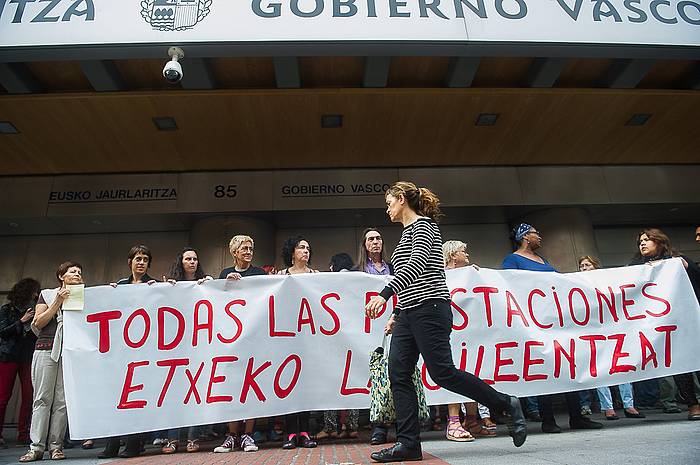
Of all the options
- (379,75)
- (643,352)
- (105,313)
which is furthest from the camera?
(379,75)

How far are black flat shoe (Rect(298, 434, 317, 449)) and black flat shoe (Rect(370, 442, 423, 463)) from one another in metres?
1.25

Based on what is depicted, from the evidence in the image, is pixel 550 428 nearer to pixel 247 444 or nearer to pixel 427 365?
pixel 427 365

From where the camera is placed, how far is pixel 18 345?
5016 mm

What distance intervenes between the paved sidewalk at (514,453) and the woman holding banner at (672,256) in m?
0.24

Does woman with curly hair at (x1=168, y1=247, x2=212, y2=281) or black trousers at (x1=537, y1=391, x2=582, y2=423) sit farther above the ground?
woman with curly hair at (x1=168, y1=247, x2=212, y2=281)

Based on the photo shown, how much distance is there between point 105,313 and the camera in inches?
146

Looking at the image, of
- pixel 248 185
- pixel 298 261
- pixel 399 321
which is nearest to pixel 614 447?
pixel 399 321

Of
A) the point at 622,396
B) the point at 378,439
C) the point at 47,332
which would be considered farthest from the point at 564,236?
the point at 47,332

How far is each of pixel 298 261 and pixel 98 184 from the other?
16.3 feet

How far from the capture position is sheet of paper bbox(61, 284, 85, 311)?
367 centimetres

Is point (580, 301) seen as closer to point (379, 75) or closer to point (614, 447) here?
point (614, 447)

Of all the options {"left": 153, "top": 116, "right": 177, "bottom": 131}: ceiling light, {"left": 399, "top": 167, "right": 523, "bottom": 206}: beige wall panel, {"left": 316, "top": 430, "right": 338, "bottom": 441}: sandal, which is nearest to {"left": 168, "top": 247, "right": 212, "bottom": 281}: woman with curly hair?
{"left": 316, "top": 430, "right": 338, "bottom": 441}: sandal

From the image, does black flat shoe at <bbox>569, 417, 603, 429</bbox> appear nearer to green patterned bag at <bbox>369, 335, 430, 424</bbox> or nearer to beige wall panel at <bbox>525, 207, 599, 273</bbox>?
green patterned bag at <bbox>369, 335, 430, 424</bbox>

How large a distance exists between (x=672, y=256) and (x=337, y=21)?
4193mm
